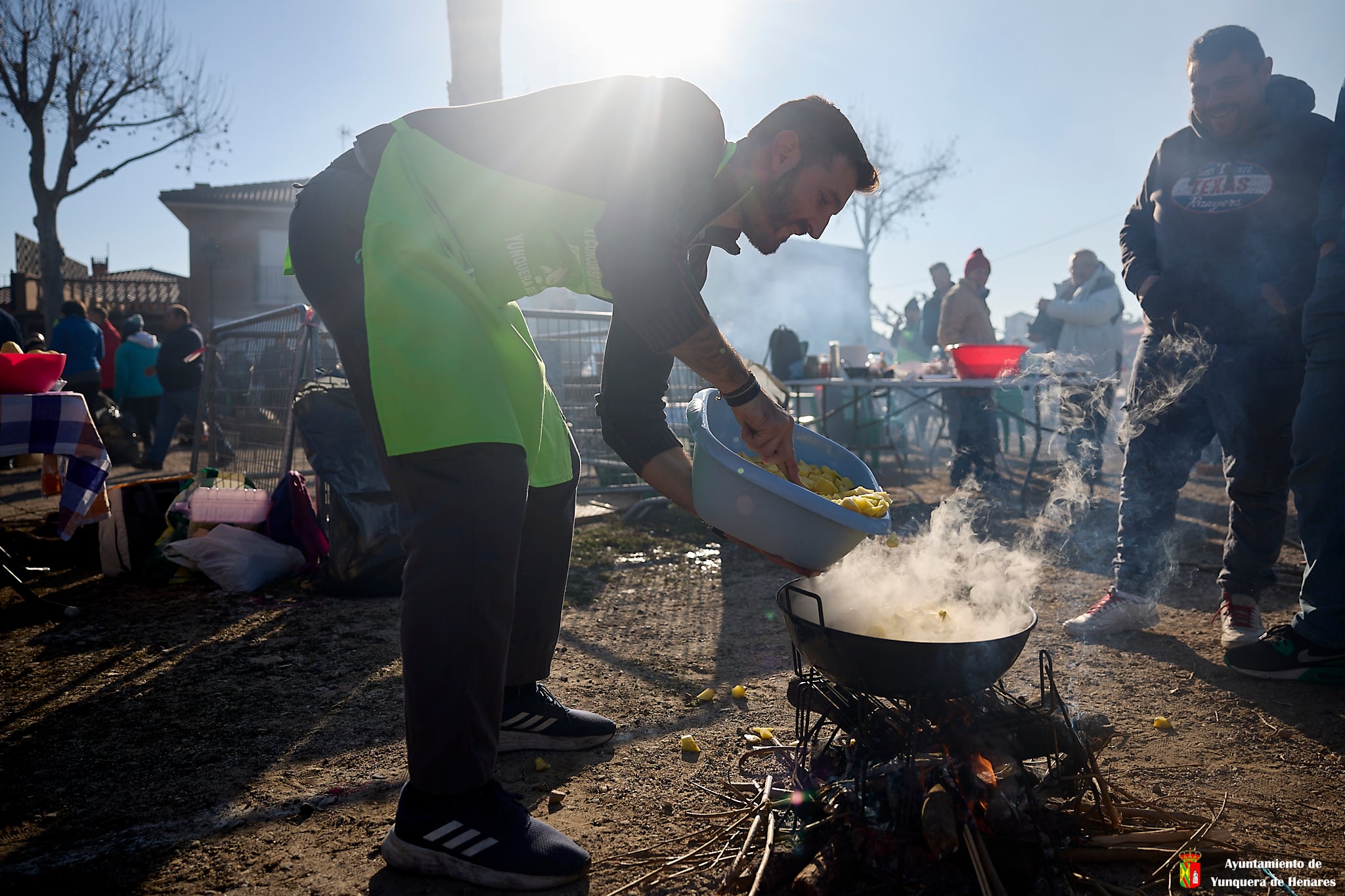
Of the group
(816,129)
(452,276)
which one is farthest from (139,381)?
(816,129)

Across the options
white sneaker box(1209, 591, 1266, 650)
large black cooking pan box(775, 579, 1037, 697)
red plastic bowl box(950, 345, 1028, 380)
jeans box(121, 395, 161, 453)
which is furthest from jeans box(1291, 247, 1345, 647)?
jeans box(121, 395, 161, 453)

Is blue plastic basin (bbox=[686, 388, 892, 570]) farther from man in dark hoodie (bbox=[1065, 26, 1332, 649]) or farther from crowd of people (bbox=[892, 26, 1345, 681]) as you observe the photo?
man in dark hoodie (bbox=[1065, 26, 1332, 649])

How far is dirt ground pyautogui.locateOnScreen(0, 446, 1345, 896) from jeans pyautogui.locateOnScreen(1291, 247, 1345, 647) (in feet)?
1.05

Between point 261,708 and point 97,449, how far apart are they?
2449mm

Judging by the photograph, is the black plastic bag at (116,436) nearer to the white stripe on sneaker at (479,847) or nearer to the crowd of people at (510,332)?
the crowd of people at (510,332)

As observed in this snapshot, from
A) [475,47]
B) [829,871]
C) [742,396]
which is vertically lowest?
[829,871]

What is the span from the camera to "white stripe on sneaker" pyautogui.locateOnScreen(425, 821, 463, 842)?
5.69ft

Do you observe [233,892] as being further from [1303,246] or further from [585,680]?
[1303,246]

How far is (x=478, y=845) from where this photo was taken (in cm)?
173

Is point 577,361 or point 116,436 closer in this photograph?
point 577,361

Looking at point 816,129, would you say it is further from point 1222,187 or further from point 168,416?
point 168,416

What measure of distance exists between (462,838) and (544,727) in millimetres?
723

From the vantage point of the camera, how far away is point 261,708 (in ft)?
9.07

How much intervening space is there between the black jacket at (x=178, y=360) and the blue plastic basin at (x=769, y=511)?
10.0 m
